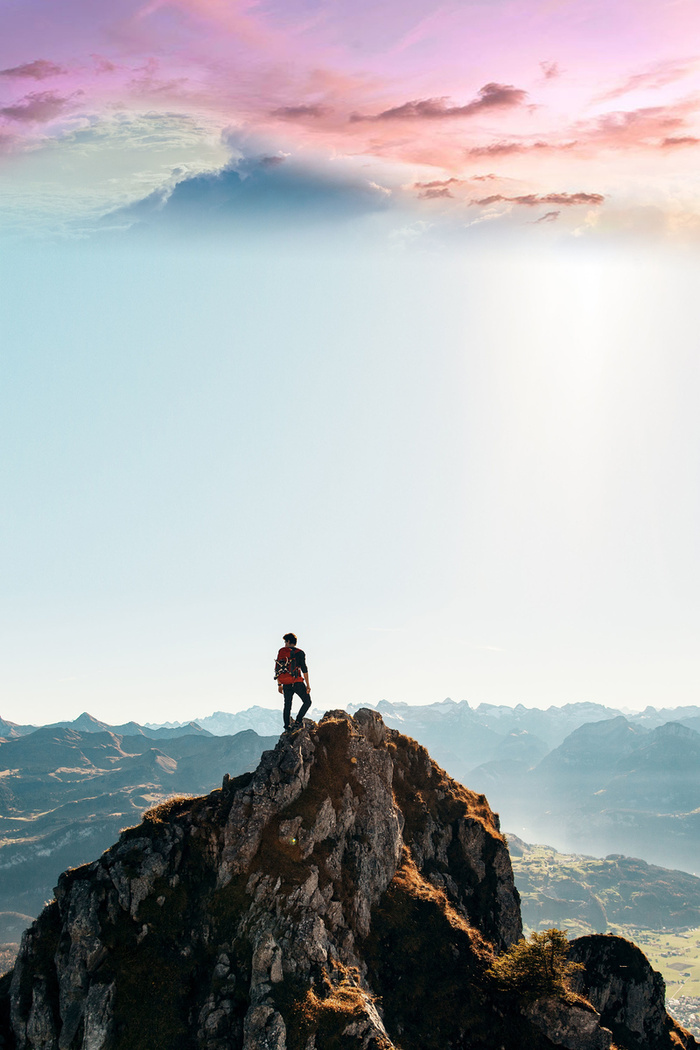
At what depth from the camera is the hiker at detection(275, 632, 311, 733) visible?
57.8 m

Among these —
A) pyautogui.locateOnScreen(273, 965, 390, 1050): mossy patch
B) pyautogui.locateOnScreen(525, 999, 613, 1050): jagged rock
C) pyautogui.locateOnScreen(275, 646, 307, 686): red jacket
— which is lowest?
pyautogui.locateOnScreen(525, 999, 613, 1050): jagged rock

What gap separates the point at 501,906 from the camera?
60031mm

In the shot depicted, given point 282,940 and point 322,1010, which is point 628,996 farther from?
point 282,940

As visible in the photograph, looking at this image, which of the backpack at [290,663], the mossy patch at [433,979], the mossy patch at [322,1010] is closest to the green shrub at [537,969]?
the mossy patch at [433,979]

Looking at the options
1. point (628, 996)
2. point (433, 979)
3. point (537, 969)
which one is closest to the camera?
point (537, 969)

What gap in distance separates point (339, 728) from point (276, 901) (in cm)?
1616

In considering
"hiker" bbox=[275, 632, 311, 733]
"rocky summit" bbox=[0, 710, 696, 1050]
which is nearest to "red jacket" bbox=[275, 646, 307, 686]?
"hiker" bbox=[275, 632, 311, 733]

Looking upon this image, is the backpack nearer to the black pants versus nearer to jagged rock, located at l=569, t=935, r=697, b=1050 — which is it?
the black pants

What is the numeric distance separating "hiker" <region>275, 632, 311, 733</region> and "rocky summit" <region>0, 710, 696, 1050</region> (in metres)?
3.51

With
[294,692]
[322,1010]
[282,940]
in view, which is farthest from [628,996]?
[294,692]

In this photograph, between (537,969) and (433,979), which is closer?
(537,969)

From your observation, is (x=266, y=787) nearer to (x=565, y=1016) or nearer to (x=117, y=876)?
(x=117, y=876)

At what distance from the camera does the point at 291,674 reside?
5781 centimetres

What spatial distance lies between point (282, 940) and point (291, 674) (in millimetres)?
20410
